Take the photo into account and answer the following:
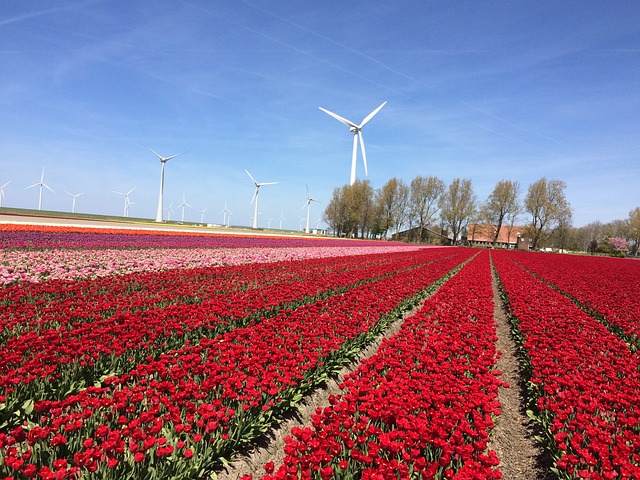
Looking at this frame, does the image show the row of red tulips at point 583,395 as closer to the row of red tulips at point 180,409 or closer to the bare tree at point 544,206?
the row of red tulips at point 180,409

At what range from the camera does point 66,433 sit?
129 inches

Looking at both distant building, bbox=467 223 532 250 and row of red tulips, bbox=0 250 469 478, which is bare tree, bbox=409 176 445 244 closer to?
distant building, bbox=467 223 532 250

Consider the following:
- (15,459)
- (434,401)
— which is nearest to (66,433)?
(15,459)

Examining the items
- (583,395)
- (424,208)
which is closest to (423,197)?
(424,208)

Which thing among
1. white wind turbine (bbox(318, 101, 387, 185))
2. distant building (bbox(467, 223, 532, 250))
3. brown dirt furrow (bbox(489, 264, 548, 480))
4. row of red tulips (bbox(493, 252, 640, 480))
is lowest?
brown dirt furrow (bbox(489, 264, 548, 480))

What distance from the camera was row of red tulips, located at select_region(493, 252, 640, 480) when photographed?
3.51 meters

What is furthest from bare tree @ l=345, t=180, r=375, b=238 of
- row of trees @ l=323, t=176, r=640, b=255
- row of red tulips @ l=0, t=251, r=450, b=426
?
row of red tulips @ l=0, t=251, r=450, b=426

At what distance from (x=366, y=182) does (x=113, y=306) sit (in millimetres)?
91698

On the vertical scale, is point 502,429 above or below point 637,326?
below

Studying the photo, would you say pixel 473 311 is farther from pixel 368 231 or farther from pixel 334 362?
pixel 368 231

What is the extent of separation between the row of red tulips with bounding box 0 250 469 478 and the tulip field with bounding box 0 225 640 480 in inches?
0.9

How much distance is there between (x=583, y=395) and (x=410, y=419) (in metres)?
2.91

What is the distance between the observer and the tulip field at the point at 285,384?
10.4 ft

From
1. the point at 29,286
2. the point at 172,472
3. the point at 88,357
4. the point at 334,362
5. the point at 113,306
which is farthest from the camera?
the point at 29,286
